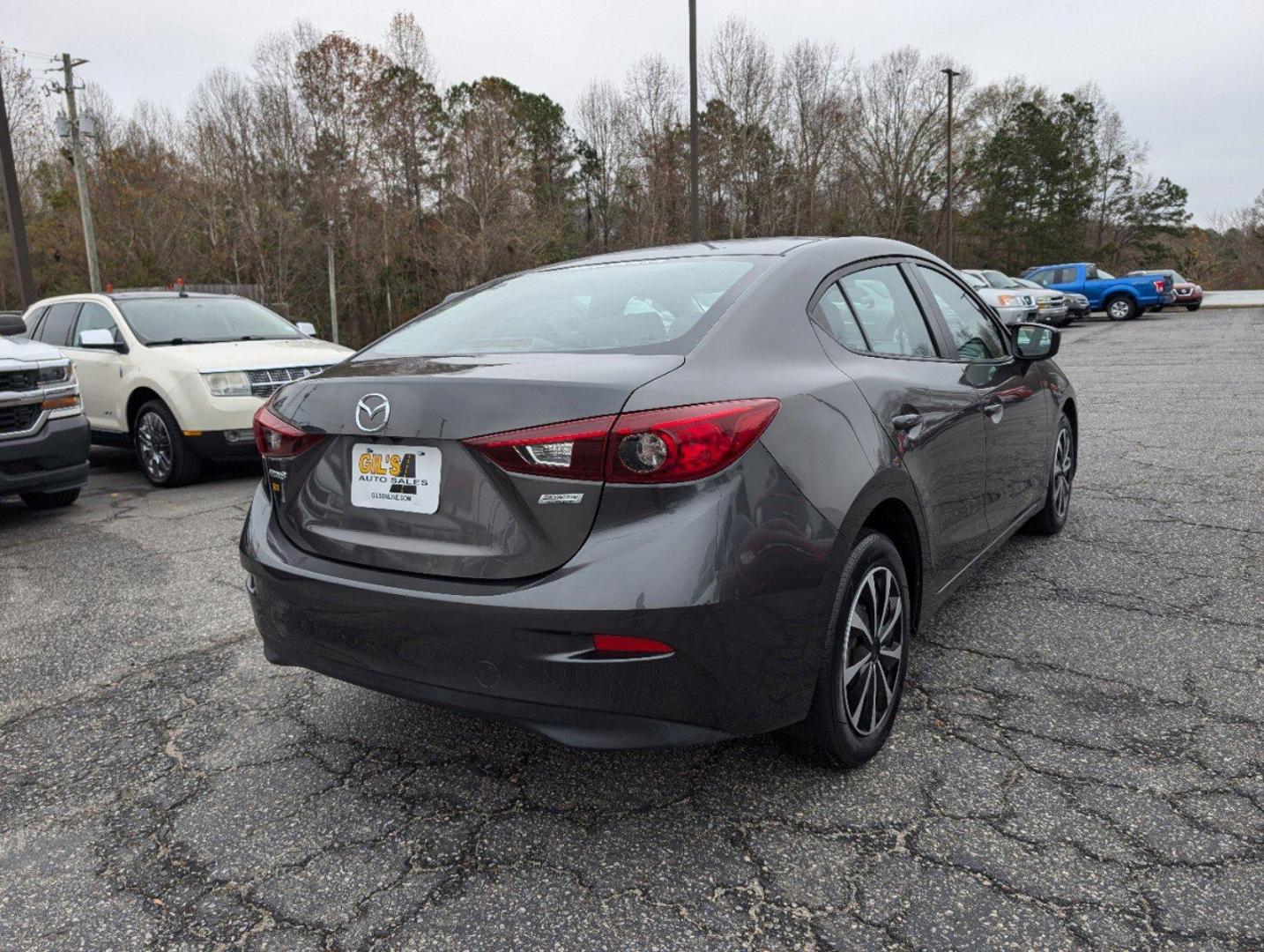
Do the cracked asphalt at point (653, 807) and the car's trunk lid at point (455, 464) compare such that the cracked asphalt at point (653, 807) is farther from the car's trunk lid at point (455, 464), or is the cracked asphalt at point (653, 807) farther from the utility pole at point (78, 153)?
the utility pole at point (78, 153)

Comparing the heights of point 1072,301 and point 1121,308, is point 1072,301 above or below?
above

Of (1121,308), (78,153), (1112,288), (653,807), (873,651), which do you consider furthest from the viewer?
(1121,308)

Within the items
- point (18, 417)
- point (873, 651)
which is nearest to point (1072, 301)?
point (18, 417)

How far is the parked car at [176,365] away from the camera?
22.8 ft

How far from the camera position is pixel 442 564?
2209 mm

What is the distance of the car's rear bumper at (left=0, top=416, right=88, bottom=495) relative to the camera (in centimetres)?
558

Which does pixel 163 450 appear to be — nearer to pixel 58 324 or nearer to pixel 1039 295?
pixel 58 324

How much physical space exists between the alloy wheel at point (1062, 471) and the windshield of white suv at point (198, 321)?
6.22 m

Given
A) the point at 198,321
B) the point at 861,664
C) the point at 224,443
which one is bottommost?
the point at 861,664

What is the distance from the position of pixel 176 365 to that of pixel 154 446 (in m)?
0.68

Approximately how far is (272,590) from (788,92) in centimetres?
4369

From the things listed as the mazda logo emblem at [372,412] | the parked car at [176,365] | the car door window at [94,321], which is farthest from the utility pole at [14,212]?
the mazda logo emblem at [372,412]

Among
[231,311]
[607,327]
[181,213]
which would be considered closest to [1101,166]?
[181,213]

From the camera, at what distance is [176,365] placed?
278 inches
